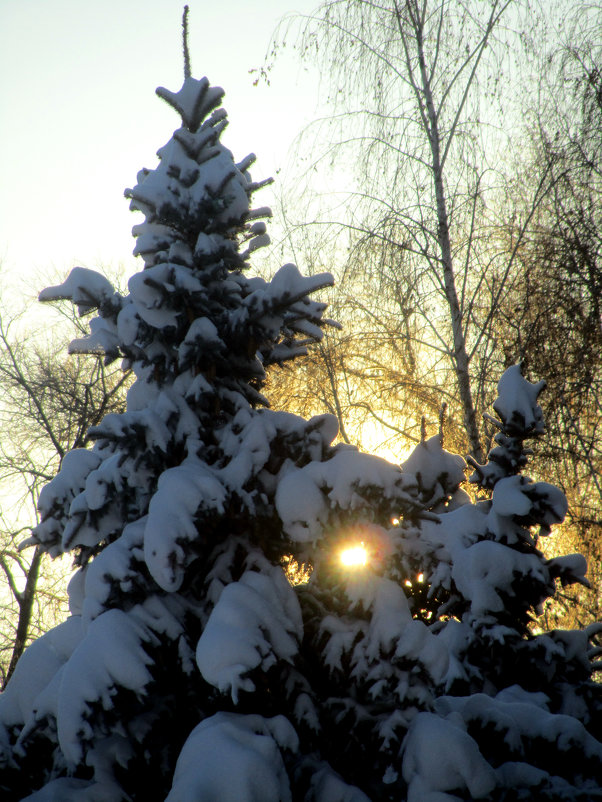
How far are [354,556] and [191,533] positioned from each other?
0.94 meters

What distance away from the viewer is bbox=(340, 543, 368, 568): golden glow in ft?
10.2

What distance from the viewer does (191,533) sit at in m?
2.65

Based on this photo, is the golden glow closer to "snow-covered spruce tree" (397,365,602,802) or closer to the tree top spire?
"snow-covered spruce tree" (397,365,602,802)

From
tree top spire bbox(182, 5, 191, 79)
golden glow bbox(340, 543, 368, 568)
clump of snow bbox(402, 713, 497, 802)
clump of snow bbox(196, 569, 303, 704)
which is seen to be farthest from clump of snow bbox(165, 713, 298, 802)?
tree top spire bbox(182, 5, 191, 79)

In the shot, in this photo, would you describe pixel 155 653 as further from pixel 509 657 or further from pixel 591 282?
pixel 591 282

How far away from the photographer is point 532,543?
4.28 meters

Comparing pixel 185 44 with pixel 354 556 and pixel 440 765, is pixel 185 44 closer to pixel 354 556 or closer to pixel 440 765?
pixel 354 556

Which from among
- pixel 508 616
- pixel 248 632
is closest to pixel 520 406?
pixel 508 616

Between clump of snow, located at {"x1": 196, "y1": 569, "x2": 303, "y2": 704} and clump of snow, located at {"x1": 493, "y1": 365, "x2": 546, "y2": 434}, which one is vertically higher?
clump of snow, located at {"x1": 493, "y1": 365, "x2": 546, "y2": 434}

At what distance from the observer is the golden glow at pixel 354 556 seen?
3.12 metres

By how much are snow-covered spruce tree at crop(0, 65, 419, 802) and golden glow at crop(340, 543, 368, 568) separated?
0.15m

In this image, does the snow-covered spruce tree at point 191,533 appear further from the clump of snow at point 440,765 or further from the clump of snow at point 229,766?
the clump of snow at point 440,765

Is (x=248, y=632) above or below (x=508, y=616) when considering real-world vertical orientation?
above

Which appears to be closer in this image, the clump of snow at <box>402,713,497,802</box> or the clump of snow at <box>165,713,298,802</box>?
the clump of snow at <box>165,713,298,802</box>
